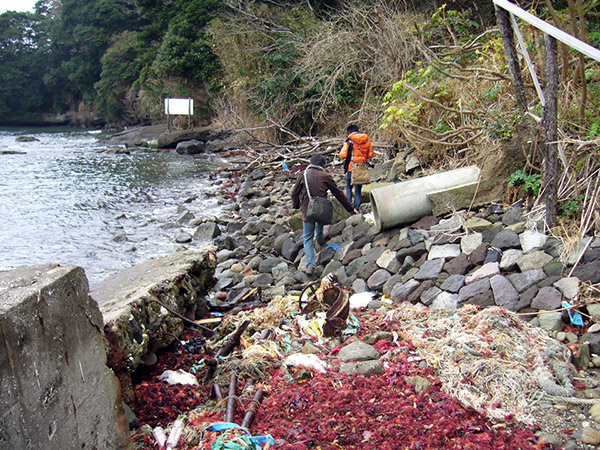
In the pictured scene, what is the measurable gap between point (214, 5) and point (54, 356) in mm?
29373

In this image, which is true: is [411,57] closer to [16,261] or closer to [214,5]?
[16,261]

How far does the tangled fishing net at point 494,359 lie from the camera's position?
144 inches

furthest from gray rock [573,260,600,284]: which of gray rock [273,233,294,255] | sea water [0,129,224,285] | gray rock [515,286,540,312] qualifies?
sea water [0,129,224,285]

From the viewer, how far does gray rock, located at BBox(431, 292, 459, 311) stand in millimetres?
5418

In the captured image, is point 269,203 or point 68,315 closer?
point 68,315

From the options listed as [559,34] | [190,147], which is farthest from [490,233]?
[190,147]

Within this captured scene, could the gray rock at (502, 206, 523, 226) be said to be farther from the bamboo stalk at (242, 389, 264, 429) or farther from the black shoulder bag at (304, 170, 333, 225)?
the bamboo stalk at (242, 389, 264, 429)

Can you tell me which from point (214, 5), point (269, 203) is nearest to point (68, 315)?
point (269, 203)

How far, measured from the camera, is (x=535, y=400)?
3.67m

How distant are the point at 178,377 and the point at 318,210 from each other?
3.98 meters

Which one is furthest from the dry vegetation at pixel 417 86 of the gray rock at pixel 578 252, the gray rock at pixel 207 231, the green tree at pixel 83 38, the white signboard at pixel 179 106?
the green tree at pixel 83 38

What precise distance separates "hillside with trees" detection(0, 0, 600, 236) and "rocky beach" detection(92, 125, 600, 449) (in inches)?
44.5

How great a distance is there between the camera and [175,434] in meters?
3.35

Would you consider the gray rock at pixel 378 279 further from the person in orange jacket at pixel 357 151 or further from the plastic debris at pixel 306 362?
the person in orange jacket at pixel 357 151
